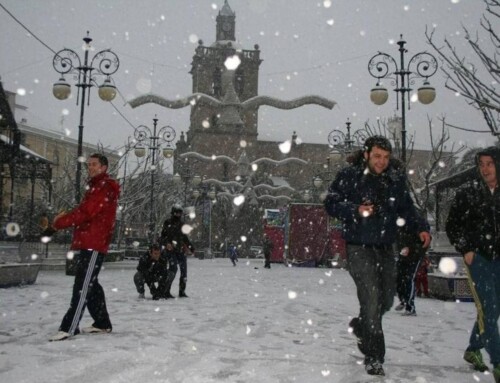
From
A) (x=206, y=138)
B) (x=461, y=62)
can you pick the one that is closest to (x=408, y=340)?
(x=461, y=62)

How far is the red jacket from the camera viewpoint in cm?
482

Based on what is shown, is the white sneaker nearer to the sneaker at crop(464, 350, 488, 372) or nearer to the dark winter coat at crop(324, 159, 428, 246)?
the dark winter coat at crop(324, 159, 428, 246)

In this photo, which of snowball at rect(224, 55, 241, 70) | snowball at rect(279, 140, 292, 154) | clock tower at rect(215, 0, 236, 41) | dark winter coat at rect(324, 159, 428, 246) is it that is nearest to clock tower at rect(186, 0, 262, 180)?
snowball at rect(224, 55, 241, 70)

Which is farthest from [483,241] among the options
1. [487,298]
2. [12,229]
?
[12,229]

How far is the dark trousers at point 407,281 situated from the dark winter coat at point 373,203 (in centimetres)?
394

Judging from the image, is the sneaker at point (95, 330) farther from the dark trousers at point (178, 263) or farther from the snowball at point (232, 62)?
the snowball at point (232, 62)

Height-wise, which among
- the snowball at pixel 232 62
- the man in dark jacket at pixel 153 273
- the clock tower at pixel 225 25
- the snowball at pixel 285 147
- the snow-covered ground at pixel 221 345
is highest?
the clock tower at pixel 225 25

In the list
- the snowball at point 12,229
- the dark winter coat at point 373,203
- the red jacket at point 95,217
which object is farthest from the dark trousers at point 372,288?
the snowball at point 12,229

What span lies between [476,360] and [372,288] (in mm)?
1049

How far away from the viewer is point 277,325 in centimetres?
614

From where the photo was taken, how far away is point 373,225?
3965 millimetres

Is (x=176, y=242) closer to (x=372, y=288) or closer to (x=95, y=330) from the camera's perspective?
(x=95, y=330)

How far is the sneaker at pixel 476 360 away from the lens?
13.1ft

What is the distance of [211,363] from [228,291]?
6.81 metres
